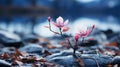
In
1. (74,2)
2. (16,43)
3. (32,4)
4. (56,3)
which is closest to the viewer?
(16,43)

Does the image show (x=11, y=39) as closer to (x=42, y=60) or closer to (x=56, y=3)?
(x=42, y=60)

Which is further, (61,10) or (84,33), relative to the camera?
(61,10)

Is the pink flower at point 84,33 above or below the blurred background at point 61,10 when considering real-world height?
below

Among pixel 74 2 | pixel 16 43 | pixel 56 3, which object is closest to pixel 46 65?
pixel 16 43

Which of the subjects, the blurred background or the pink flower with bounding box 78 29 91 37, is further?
the blurred background

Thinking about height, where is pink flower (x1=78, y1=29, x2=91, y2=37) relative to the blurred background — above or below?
below

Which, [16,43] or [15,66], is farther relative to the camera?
[16,43]

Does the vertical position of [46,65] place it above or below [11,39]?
below

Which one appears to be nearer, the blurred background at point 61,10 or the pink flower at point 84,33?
the pink flower at point 84,33

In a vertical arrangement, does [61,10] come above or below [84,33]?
above

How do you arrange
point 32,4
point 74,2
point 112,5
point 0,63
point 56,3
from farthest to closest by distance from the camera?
point 112,5 < point 74,2 < point 56,3 < point 32,4 < point 0,63

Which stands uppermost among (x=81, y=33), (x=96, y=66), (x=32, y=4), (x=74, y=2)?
(x=74, y=2)
